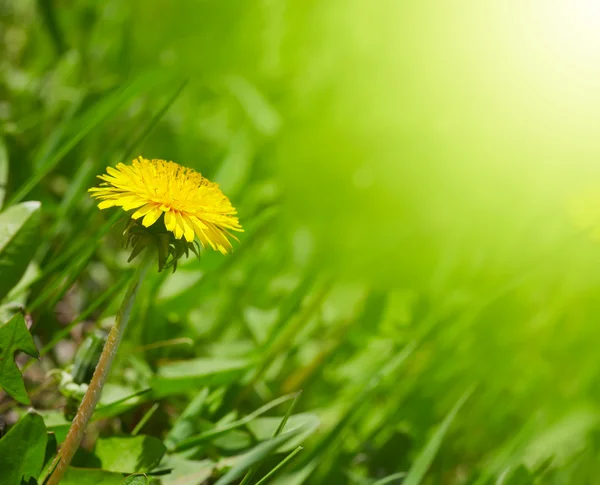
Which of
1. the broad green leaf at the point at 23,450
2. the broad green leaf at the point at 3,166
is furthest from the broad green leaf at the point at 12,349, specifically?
the broad green leaf at the point at 3,166

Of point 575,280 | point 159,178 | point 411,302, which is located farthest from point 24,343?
point 575,280

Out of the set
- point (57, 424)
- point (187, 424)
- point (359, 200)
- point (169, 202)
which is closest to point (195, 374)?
point (187, 424)

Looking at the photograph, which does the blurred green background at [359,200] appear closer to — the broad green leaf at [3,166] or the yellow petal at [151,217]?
the broad green leaf at [3,166]

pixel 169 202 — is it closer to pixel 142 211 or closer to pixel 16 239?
pixel 142 211

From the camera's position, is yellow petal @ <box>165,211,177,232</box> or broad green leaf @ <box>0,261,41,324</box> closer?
yellow petal @ <box>165,211,177,232</box>

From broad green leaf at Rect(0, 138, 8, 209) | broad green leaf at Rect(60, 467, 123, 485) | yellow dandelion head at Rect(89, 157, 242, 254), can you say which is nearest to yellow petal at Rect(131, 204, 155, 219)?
yellow dandelion head at Rect(89, 157, 242, 254)

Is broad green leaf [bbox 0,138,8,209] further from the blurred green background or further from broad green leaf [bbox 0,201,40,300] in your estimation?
broad green leaf [bbox 0,201,40,300]
